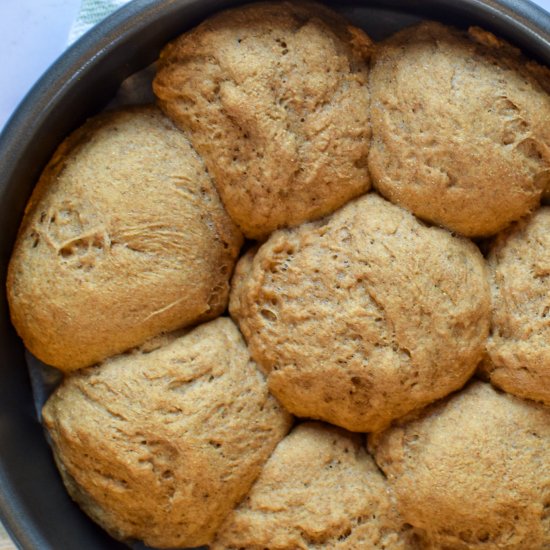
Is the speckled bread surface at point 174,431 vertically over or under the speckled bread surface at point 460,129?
under

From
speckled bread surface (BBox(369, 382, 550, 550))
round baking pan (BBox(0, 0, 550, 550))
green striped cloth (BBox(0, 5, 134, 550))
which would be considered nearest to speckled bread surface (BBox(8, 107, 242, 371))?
round baking pan (BBox(0, 0, 550, 550))

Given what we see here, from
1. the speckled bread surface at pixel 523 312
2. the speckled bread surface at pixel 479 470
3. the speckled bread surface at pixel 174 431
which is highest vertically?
the speckled bread surface at pixel 523 312

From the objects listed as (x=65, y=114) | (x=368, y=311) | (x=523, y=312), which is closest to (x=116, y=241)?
(x=65, y=114)

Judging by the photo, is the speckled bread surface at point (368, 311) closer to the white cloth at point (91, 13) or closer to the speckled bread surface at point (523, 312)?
the speckled bread surface at point (523, 312)

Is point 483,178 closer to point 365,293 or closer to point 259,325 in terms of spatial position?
point 365,293

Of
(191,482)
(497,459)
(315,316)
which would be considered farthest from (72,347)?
(497,459)

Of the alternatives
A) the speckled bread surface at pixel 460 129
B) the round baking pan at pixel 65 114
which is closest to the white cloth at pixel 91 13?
the round baking pan at pixel 65 114

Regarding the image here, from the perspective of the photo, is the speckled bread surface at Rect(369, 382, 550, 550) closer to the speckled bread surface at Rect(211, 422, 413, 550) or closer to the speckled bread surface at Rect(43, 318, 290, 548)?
the speckled bread surface at Rect(211, 422, 413, 550)
